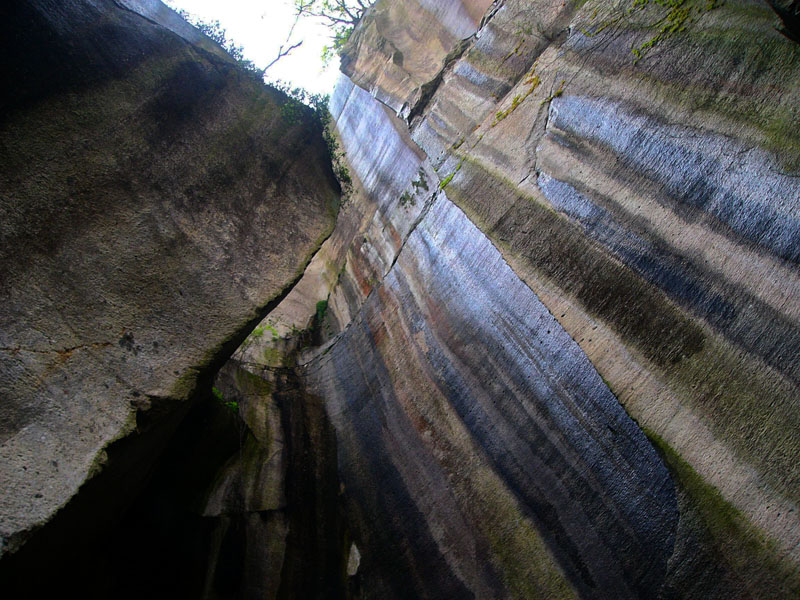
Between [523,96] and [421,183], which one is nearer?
[523,96]

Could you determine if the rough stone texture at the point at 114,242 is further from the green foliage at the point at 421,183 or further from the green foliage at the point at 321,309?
the green foliage at the point at 321,309

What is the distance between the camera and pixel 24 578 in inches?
107

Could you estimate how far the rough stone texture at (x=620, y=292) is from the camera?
249 centimetres

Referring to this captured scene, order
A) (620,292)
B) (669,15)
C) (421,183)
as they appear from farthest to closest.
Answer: (421,183) < (669,15) < (620,292)

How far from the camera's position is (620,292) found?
126 inches

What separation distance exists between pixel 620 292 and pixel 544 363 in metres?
0.82

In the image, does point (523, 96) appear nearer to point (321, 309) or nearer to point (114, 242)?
point (114, 242)

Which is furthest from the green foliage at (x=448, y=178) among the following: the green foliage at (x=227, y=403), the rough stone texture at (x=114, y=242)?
the green foliage at (x=227, y=403)

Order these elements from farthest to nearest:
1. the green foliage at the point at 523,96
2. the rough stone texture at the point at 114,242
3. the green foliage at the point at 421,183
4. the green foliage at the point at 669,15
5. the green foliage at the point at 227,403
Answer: the green foliage at the point at 421,183 → the green foliage at the point at 227,403 → the green foliage at the point at 523,96 → the green foliage at the point at 669,15 → the rough stone texture at the point at 114,242

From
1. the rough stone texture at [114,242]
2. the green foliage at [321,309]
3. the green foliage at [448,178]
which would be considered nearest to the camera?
the rough stone texture at [114,242]

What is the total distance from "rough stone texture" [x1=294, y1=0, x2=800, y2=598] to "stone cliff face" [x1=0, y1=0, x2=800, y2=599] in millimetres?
18

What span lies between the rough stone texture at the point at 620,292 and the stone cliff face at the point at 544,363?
18mm

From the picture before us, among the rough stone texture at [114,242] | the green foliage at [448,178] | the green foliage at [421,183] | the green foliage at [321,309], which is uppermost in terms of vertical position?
the green foliage at [448,178]

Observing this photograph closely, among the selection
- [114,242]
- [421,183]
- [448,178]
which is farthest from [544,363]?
[421,183]
